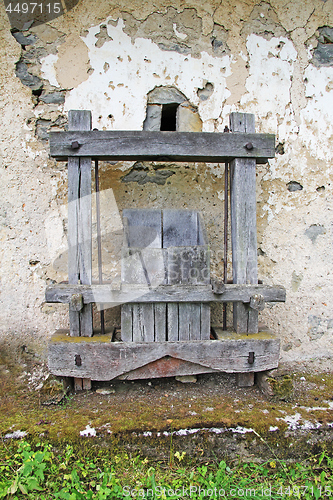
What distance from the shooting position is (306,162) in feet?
7.82

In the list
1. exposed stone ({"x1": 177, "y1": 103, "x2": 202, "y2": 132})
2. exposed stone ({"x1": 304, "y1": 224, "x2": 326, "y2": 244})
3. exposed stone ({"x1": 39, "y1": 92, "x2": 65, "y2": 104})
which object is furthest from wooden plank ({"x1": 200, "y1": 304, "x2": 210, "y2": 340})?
exposed stone ({"x1": 39, "y1": 92, "x2": 65, "y2": 104})

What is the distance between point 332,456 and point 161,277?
1.34 meters

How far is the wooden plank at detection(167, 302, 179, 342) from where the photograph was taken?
6.23 feet

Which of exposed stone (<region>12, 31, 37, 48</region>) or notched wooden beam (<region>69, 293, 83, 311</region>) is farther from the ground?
exposed stone (<region>12, 31, 37, 48</region>)

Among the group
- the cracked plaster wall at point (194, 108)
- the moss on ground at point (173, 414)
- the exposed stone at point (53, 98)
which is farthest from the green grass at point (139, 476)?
the exposed stone at point (53, 98)

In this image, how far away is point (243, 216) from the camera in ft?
6.41

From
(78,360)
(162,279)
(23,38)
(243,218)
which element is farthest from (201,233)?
(23,38)

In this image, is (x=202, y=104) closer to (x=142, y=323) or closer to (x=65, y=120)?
(x=65, y=120)

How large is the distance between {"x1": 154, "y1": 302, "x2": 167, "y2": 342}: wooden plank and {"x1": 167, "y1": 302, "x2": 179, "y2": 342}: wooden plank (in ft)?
0.08

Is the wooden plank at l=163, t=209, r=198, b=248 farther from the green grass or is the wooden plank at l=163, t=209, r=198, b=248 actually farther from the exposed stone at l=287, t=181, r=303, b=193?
the green grass

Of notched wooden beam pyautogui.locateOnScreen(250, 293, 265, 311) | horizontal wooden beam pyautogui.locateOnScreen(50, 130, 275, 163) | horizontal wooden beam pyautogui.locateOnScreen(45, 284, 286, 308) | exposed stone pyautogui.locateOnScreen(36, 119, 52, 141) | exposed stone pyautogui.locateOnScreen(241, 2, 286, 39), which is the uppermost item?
exposed stone pyautogui.locateOnScreen(241, 2, 286, 39)

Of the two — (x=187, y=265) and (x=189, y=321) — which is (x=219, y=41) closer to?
(x=187, y=265)

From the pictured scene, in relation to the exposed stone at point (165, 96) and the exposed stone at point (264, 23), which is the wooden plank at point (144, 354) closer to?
the exposed stone at point (165, 96)

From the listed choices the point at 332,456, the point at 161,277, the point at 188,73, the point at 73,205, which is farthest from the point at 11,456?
the point at 188,73
